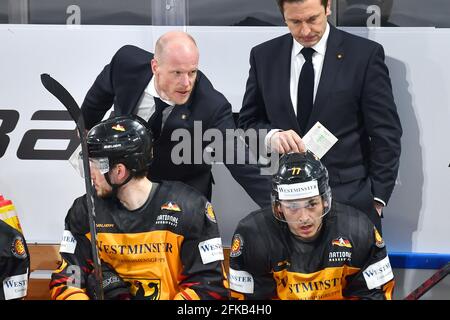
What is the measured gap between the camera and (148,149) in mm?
3410

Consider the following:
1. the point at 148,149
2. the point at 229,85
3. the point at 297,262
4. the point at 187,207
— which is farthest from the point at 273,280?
the point at 229,85

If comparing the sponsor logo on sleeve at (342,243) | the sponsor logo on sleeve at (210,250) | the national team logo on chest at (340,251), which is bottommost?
the sponsor logo on sleeve at (210,250)

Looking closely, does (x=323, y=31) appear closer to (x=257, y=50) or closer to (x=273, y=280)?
(x=257, y=50)

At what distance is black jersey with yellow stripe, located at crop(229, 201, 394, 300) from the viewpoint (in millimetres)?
3223

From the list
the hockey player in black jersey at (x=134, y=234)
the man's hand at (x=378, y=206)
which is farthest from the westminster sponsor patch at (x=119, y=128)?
the man's hand at (x=378, y=206)

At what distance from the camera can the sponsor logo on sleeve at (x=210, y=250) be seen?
3.33 meters

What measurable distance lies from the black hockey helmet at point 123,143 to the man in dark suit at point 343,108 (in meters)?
0.48

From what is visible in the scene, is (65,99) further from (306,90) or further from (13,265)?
(306,90)

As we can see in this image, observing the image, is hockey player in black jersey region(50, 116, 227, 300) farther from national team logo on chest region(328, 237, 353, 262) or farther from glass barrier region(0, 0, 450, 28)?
glass barrier region(0, 0, 450, 28)

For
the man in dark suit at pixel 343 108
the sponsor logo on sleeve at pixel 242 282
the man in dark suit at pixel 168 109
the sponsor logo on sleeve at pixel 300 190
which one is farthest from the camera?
the man in dark suit at pixel 168 109

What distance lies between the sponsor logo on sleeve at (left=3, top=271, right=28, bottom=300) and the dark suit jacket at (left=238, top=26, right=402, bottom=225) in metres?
1.05

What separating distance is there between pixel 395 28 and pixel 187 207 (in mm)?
1100

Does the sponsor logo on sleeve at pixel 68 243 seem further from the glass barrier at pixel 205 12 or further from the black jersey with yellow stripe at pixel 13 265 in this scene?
the glass barrier at pixel 205 12

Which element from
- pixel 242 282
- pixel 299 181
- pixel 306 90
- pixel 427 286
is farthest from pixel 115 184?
pixel 427 286
